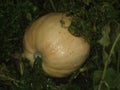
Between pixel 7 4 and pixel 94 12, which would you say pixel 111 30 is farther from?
pixel 7 4

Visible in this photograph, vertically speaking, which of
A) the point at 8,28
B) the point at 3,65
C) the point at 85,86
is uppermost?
the point at 8,28

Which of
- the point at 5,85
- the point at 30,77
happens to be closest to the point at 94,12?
the point at 30,77

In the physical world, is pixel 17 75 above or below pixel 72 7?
below
